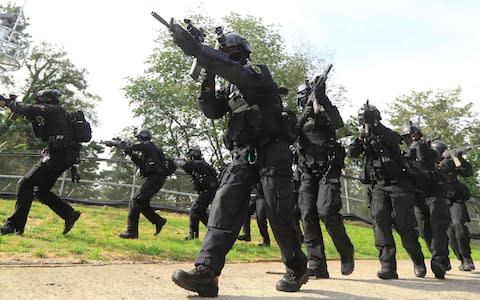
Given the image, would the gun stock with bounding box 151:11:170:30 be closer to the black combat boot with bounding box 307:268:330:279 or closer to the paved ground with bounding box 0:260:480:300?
the paved ground with bounding box 0:260:480:300

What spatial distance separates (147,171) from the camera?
9164mm

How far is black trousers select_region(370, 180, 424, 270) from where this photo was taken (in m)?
5.85

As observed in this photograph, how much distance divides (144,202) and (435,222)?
495 cm

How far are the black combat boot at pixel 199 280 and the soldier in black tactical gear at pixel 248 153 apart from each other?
195 mm

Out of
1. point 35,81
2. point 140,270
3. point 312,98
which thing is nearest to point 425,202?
point 312,98

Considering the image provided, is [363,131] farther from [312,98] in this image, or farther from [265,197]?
[265,197]

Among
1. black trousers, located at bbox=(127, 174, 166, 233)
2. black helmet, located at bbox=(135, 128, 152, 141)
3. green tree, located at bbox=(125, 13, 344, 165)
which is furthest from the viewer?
green tree, located at bbox=(125, 13, 344, 165)

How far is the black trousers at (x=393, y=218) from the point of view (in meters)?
5.85

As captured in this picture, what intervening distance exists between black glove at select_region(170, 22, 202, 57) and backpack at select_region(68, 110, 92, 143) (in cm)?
425

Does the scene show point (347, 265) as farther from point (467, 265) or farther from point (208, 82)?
point (467, 265)

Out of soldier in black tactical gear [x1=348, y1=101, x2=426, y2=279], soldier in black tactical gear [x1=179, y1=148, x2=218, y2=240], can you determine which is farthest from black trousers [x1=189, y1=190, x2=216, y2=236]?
soldier in black tactical gear [x1=348, y1=101, x2=426, y2=279]

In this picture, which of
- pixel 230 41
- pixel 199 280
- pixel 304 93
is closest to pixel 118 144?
pixel 304 93

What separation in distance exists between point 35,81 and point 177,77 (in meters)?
12.6

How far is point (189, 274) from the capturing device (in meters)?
3.40
